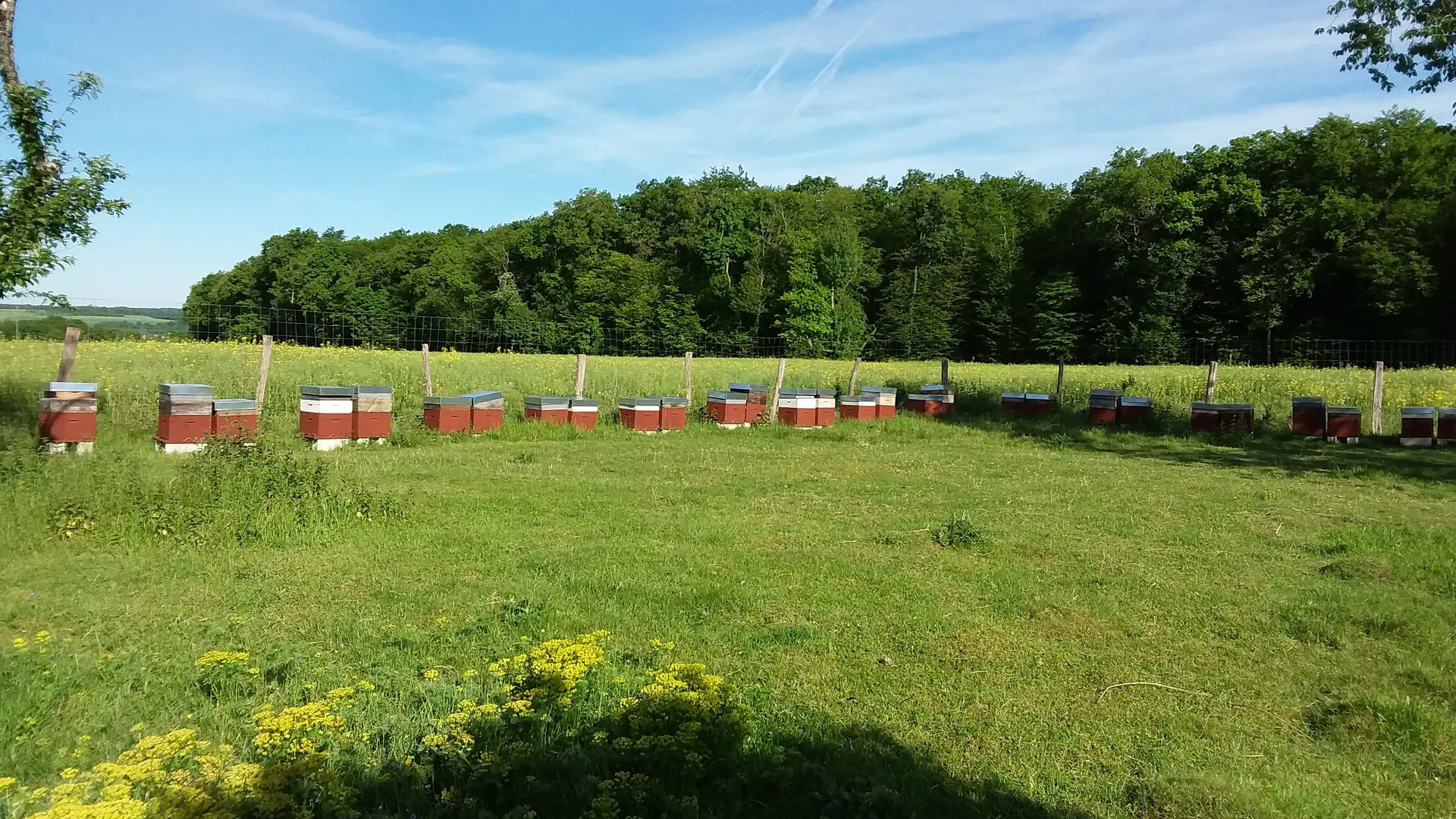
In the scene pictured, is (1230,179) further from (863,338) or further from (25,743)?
(25,743)

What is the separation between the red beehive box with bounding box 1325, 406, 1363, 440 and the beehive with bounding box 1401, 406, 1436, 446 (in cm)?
77

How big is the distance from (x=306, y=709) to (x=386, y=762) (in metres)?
0.43

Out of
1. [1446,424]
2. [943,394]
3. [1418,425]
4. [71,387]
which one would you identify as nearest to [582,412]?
[71,387]

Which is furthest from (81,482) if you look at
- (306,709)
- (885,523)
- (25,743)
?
Answer: (885,523)

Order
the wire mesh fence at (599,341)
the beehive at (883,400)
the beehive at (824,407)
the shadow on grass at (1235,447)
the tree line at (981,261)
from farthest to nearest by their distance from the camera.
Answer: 1. the wire mesh fence at (599,341)
2. the tree line at (981,261)
3. the beehive at (883,400)
4. the beehive at (824,407)
5. the shadow on grass at (1235,447)

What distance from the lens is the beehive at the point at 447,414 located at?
608 inches

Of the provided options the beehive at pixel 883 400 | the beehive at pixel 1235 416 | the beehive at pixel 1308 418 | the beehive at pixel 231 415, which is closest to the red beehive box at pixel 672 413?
the beehive at pixel 883 400

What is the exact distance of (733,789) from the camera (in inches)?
140

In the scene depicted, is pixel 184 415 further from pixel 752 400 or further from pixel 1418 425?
pixel 1418 425

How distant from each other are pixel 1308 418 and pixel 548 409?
16017 millimetres

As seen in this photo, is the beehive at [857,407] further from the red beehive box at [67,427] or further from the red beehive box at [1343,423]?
the red beehive box at [67,427]

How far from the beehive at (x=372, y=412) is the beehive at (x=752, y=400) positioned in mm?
7423

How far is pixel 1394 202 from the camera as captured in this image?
147ft

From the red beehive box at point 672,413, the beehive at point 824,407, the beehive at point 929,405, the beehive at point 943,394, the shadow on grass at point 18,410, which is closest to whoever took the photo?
the shadow on grass at point 18,410
